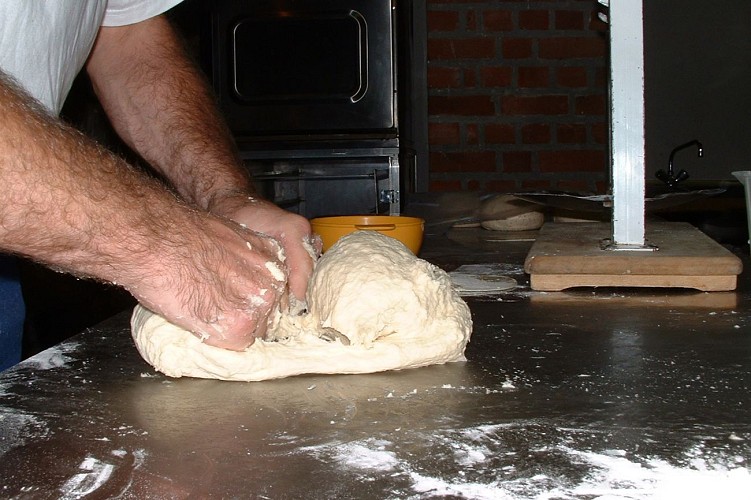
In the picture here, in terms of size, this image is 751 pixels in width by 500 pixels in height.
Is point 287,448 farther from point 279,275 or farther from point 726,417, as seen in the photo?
point 726,417

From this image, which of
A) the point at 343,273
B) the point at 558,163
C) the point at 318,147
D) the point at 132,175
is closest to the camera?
the point at 132,175

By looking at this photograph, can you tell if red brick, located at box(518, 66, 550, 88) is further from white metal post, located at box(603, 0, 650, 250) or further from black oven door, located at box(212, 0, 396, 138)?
white metal post, located at box(603, 0, 650, 250)

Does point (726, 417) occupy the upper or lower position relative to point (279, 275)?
lower

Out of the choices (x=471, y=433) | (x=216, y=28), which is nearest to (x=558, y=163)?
(x=216, y=28)

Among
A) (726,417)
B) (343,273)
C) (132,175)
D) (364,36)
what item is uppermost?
(364,36)

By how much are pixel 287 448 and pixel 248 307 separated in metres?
0.26

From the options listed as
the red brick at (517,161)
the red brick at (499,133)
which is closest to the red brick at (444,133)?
the red brick at (499,133)

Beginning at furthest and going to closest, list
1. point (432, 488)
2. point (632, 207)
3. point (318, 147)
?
point (318, 147), point (632, 207), point (432, 488)

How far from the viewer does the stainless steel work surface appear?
1.90 feet

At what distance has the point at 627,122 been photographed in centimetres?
132

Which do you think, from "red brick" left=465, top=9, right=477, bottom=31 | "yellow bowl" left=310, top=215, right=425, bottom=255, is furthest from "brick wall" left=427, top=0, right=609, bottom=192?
"yellow bowl" left=310, top=215, right=425, bottom=255

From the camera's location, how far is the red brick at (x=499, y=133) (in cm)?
345

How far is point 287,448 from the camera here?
0.65 metres

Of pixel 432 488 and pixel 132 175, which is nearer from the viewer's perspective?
pixel 432 488
